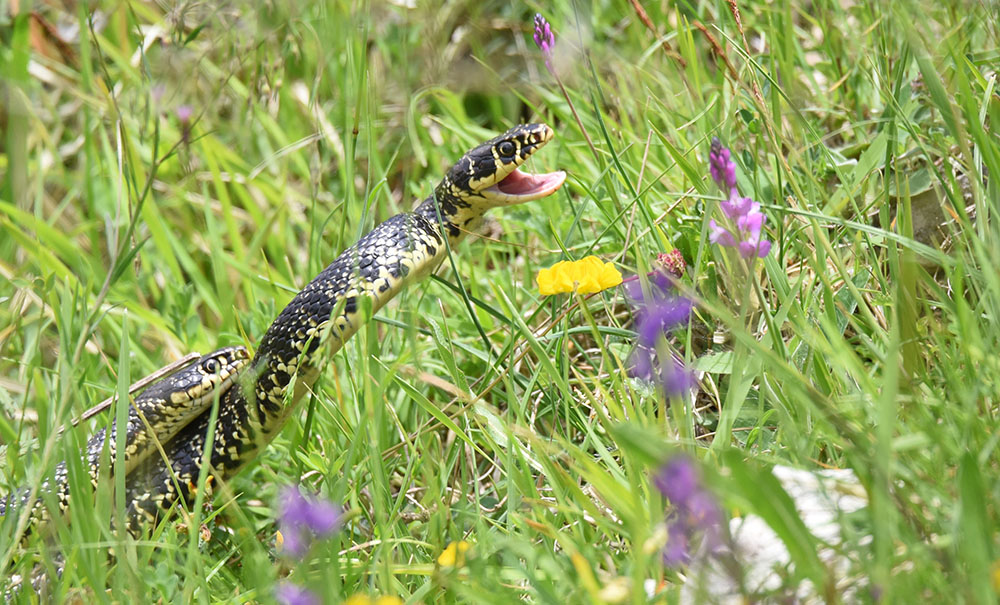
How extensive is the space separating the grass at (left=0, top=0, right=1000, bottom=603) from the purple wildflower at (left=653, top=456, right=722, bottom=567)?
0.03 m

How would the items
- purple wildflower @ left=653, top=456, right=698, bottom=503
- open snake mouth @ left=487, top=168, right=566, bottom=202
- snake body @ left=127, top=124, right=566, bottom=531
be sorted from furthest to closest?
1. open snake mouth @ left=487, top=168, right=566, bottom=202
2. snake body @ left=127, top=124, right=566, bottom=531
3. purple wildflower @ left=653, top=456, right=698, bottom=503

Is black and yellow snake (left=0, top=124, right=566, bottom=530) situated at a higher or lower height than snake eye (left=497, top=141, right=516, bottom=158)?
lower

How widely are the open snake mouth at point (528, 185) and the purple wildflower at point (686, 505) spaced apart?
163 centimetres

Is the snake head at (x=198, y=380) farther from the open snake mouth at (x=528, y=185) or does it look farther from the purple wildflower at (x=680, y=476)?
the purple wildflower at (x=680, y=476)

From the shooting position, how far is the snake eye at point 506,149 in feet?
9.80

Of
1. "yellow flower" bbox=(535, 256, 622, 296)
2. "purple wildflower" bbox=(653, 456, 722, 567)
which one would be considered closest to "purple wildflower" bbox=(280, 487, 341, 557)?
"purple wildflower" bbox=(653, 456, 722, 567)

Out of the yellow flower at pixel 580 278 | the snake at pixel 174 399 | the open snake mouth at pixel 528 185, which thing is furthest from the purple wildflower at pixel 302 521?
the open snake mouth at pixel 528 185

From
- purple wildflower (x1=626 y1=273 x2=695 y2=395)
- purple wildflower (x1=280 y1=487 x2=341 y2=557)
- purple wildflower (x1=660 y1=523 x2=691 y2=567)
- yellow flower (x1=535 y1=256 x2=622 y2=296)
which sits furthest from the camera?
yellow flower (x1=535 y1=256 x2=622 y2=296)

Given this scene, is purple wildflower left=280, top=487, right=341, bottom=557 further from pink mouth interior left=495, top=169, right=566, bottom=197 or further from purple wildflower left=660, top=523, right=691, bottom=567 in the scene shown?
pink mouth interior left=495, top=169, right=566, bottom=197

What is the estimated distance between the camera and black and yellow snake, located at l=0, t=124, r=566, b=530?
264 cm

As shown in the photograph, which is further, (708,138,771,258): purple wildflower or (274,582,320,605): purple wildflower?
(708,138,771,258): purple wildflower

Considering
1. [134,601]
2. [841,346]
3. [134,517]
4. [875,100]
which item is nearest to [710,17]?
[875,100]

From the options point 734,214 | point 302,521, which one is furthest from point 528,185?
point 302,521

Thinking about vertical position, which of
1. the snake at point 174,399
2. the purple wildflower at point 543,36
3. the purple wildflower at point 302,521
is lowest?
the snake at point 174,399
